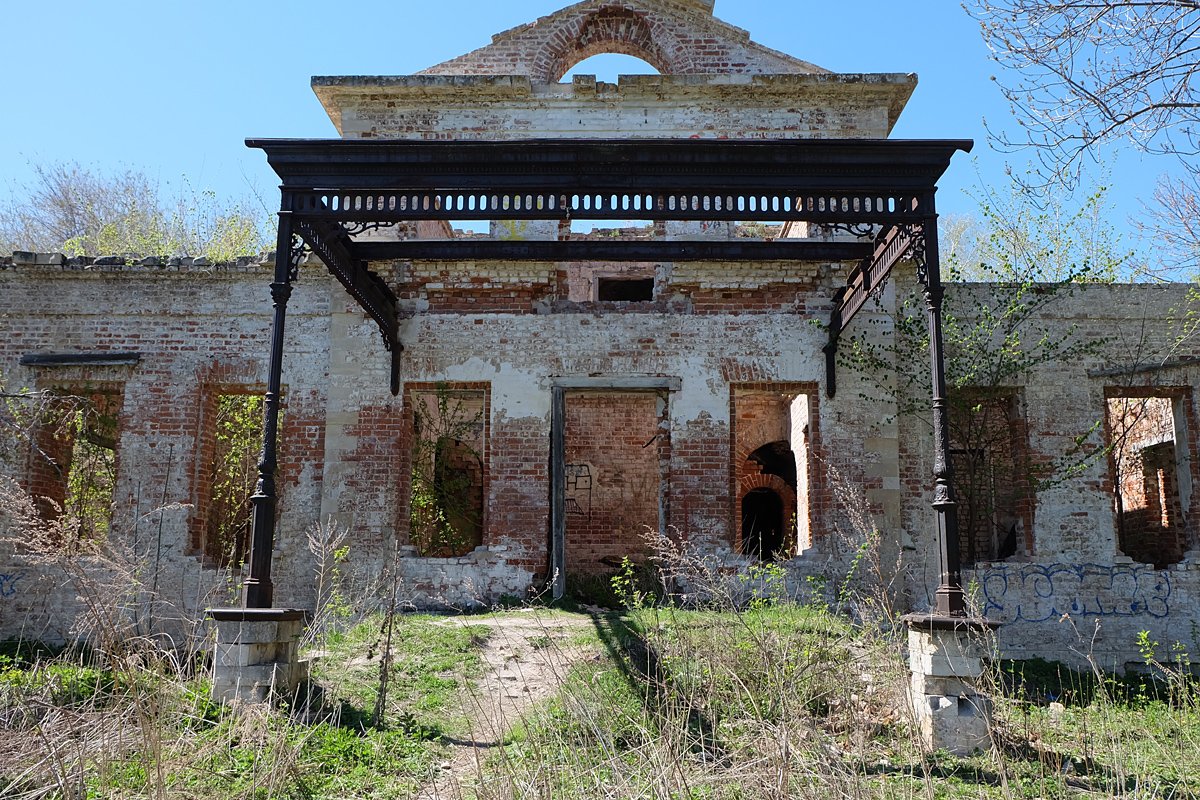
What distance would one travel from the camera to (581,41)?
13.1 metres

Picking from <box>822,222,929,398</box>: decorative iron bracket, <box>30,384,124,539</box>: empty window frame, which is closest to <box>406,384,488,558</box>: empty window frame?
<box>30,384,124,539</box>: empty window frame

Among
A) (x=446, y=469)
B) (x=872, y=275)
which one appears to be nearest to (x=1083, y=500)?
(x=872, y=275)

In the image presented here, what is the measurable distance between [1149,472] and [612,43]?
9.56 meters

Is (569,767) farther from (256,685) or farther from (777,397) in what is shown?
(777,397)

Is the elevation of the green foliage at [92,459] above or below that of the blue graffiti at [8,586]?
above

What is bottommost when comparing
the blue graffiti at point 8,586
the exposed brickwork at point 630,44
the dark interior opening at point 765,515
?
the blue graffiti at point 8,586

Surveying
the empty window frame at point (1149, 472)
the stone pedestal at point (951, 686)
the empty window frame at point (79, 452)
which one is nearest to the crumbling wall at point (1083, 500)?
the empty window frame at point (1149, 472)

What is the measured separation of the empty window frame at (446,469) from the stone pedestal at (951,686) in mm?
5950

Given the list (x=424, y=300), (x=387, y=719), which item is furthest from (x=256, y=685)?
(x=424, y=300)

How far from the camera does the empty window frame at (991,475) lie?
11.3 meters

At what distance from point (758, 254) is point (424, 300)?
4222mm

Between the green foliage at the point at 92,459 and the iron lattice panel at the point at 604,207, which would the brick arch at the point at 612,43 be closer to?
the iron lattice panel at the point at 604,207

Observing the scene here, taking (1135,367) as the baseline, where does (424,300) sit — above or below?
above

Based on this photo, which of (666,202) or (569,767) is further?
(666,202)
